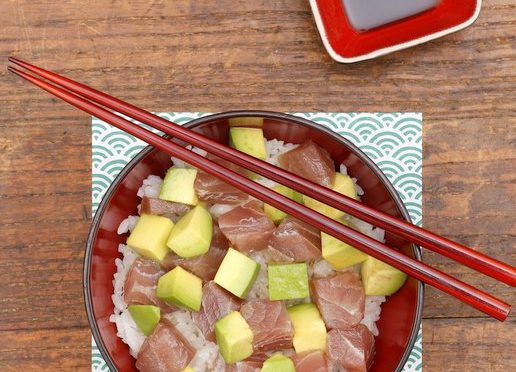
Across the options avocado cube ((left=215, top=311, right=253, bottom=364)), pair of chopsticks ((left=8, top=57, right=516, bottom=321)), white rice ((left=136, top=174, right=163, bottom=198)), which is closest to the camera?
pair of chopsticks ((left=8, top=57, right=516, bottom=321))

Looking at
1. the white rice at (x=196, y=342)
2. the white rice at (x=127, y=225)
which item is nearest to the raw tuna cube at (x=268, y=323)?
the white rice at (x=196, y=342)

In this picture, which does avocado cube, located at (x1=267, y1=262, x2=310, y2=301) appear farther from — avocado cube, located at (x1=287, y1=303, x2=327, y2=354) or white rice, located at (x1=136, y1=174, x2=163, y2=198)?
white rice, located at (x1=136, y1=174, x2=163, y2=198)

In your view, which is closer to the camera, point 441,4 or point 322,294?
point 322,294

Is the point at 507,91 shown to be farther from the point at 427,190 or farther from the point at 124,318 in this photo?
the point at 124,318

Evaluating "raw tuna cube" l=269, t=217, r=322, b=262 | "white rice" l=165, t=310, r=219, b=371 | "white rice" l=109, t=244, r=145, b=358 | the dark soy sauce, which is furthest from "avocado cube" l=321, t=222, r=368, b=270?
the dark soy sauce

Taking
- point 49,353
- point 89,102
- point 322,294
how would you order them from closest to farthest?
1. point 89,102
2. point 322,294
3. point 49,353

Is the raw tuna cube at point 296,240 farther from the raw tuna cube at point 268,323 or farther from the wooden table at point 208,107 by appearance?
the wooden table at point 208,107

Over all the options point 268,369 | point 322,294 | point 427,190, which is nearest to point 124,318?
point 268,369

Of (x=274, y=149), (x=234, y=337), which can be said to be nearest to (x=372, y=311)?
(x=234, y=337)
